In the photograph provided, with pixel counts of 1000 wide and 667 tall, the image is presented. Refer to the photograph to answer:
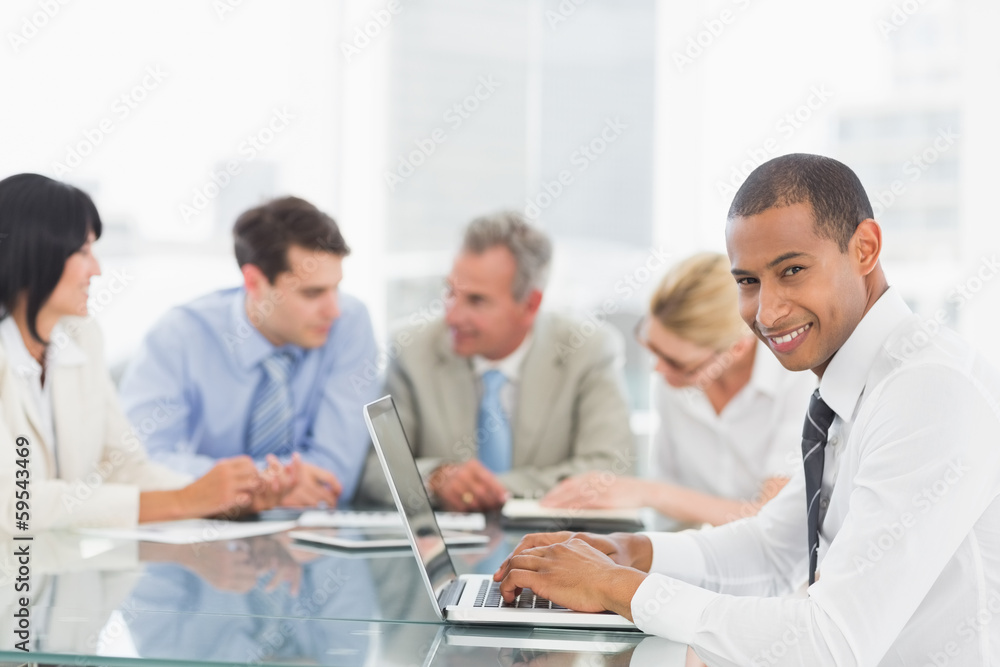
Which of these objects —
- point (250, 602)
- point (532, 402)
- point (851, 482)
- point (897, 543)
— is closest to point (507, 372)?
point (532, 402)

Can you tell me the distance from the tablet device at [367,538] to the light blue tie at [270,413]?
726mm

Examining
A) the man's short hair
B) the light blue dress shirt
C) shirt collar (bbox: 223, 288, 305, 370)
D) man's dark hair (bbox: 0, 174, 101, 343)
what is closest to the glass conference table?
man's dark hair (bbox: 0, 174, 101, 343)

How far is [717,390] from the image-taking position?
2570mm

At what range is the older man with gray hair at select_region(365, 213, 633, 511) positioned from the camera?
2742 mm

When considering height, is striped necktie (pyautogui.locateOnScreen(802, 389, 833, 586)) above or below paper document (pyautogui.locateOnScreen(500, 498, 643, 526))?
above

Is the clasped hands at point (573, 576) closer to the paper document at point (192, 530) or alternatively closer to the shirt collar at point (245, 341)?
the paper document at point (192, 530)

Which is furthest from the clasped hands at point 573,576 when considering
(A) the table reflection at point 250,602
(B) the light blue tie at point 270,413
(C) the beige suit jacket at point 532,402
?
(B) the light blue tie at point 270,413

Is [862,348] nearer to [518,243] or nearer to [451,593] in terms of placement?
[451,593]

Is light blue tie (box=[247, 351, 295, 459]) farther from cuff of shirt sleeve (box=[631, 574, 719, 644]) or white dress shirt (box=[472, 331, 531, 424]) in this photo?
cuff of shirt sleeve (box=[631, 574, 719, 644])

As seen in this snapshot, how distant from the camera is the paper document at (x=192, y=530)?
6.04 ft

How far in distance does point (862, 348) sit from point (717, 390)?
4.42ft

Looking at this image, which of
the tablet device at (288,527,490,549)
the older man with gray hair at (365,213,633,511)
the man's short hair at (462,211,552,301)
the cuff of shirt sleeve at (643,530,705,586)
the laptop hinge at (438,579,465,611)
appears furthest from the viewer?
the man's short hair at (462,211,552,301)

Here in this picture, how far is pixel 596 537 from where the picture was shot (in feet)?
4.62

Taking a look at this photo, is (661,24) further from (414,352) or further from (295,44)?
(414,352)
